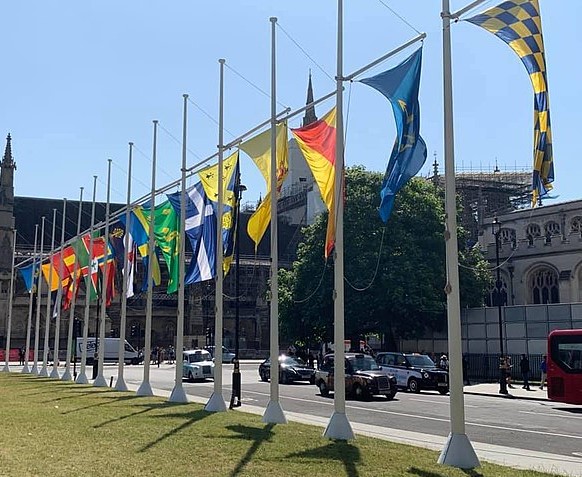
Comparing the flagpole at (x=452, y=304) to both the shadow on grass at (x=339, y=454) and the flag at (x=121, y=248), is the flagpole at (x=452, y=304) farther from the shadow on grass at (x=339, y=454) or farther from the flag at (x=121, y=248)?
the flag at (x=121, y=248)

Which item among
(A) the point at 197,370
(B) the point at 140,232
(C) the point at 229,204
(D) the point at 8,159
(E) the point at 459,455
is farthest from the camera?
(D) the point at 8,159

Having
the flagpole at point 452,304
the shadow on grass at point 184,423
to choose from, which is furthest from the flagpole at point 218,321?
the flagpole at point 452,304

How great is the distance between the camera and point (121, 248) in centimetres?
3275

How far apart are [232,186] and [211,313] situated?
7049 cm

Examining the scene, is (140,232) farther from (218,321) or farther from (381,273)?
(381,273)

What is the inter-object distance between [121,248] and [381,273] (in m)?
20.2

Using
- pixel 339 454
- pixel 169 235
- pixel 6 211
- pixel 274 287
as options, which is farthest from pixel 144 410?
pixel 6 211

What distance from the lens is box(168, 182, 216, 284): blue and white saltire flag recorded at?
22.8 metres

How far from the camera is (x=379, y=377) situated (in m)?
29.2

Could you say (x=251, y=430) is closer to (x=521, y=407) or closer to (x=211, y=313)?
(x=521, y=407)

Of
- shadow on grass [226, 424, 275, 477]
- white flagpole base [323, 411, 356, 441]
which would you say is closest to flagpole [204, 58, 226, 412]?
shadow on grass [226, 424, 275, 477]

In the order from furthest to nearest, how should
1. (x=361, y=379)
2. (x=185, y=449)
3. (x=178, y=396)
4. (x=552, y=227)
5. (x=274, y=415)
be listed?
1. (x=552, y=227)
2. (x=361, y=379)
3. (x=178, y=396)
4. (x=274, y=415)
5. (x=185, y=449)

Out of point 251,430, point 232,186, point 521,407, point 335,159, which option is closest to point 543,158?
point 335,159

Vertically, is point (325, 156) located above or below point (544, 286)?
above
